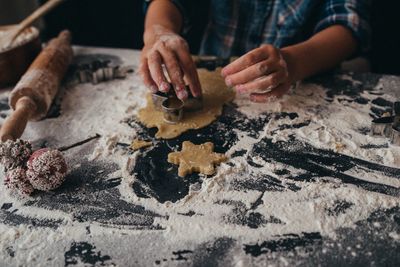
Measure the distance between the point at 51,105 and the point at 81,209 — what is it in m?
0.46

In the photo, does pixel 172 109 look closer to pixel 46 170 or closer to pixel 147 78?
pixel 147 78

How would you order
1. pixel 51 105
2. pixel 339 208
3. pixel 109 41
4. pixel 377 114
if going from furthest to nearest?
pixel 109 41 → pixel 51 105 → pixel 377 114 → pixel 339 208

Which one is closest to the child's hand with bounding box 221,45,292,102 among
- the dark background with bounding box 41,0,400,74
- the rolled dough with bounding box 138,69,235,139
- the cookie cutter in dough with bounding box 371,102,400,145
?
the rolled dough with bounding box 138,69,235,139

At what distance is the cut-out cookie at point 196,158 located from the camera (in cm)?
82

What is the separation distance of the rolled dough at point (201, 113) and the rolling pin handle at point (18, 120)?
279 millimetres

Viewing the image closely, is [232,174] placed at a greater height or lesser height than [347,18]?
lesser

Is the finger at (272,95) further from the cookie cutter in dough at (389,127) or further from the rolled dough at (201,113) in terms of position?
the cookie cutter in dough at (389,127)

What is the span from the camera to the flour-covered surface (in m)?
0.65

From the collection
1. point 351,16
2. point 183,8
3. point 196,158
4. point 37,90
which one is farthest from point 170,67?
point 351,16

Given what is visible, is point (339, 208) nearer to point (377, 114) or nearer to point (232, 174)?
point (232, 174)

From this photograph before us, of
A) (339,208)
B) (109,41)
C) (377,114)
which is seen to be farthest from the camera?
(109,41)

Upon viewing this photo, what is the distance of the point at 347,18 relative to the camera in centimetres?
116

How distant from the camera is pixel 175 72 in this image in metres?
0.97

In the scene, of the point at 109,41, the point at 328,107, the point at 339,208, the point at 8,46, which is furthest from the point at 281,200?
the point at 109,41
